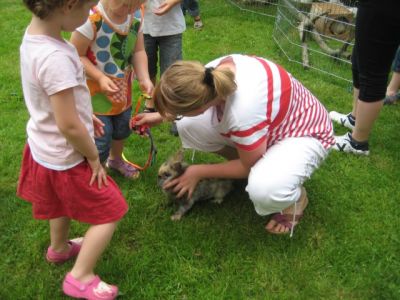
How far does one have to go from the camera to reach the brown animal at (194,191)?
274cm

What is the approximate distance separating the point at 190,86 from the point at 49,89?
69 centimetres

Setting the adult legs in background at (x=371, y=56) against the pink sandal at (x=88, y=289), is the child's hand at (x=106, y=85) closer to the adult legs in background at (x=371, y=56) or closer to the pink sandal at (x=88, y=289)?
the pink sandal at (x=88, y=289)

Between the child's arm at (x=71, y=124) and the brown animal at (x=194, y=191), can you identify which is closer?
the child's arm at (x=71, y=124)

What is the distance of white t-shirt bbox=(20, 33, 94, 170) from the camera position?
1624 millimetres

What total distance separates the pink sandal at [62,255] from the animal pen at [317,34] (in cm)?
330

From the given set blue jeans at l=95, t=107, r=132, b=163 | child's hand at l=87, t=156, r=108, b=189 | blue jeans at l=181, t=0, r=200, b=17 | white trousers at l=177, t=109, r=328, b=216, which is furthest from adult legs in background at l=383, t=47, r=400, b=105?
child's hand at l=87, t=156, r=108, b=189

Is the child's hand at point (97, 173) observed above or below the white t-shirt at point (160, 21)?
below

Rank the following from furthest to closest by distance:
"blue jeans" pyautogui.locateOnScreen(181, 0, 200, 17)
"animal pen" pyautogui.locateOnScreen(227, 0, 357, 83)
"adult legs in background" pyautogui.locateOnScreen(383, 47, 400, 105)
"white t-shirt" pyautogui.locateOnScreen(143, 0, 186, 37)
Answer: "blue jeans" pyautogui.locateOnScreen(181, 0, 200, 17) < "animal pen" pyautogui.locateOnScreen(227, 0, 357, 83) < "adult legs in background" pyautogui.locateOnScreen(383, 47, 400, 105) < "white t-shirt" pyautogui.locateOnScreen(143, 0, 186, 37)

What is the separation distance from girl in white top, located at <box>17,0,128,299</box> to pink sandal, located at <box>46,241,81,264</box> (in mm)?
12

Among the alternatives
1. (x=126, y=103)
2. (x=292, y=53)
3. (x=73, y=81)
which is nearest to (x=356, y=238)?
(x=126, y=103)

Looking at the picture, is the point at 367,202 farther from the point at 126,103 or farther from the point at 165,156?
the point at 126,103

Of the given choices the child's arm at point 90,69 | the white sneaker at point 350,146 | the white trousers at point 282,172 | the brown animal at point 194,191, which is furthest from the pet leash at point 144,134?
the white sneaker at point 350,146

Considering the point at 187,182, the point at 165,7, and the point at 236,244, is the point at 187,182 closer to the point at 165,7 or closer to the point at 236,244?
the point at 236,244

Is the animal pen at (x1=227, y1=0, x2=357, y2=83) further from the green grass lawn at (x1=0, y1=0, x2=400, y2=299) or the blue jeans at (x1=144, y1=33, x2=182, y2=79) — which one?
the blue jeans at (x1=144, y1=33, x2=182, y2=79)
